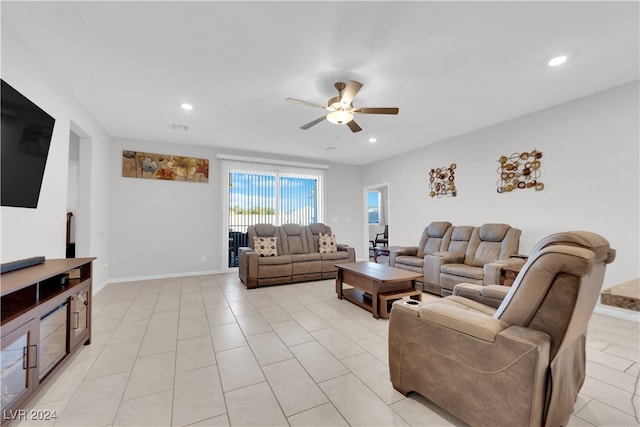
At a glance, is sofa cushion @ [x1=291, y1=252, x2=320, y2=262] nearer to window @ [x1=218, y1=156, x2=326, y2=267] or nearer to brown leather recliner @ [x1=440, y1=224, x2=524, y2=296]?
window @ [x1=218, y1=156, x2=326, y2=267]

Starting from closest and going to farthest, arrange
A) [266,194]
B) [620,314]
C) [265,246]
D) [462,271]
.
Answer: [620,314] < [462,271] < [265,246] < [266,194]

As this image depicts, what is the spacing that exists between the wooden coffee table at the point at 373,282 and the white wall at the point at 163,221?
308cm

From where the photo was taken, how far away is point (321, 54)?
2.43 m

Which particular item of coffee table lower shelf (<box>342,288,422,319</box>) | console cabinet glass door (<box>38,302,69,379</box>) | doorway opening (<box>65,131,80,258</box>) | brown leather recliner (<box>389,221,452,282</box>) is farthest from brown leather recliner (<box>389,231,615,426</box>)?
doorway opening (<box>65,131,80,258</box>)

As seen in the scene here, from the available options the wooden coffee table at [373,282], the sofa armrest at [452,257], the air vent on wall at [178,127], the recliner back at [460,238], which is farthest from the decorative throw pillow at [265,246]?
the recliner back at [460,238]

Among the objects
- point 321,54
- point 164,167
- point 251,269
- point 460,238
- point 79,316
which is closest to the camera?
point 79,316

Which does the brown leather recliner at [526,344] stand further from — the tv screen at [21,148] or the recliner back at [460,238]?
the tv screen at [21,148]

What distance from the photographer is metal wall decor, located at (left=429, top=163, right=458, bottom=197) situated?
16.2 ft

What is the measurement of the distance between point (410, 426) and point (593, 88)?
162 inches

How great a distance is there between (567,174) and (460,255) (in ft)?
5.59

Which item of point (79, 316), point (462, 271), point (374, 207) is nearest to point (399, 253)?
point (462, 271)

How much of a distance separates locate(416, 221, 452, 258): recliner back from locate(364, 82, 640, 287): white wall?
1.00 ft

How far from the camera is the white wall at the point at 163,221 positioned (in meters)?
4.88

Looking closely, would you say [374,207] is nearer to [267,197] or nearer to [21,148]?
[267,197]
